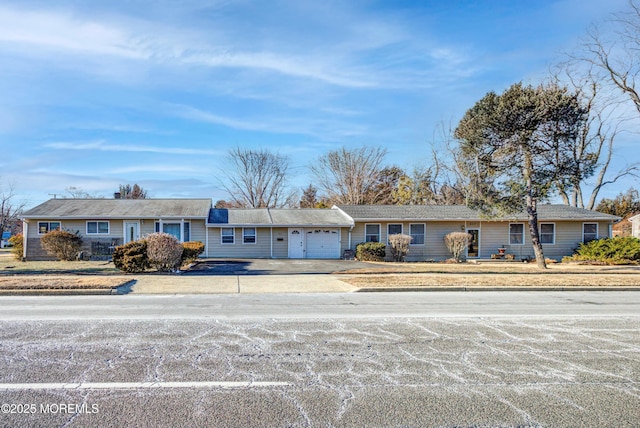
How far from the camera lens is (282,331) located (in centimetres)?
768

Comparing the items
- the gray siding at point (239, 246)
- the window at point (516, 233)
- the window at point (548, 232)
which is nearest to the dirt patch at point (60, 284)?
the gray siding at point (239, 246)

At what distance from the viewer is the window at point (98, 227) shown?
28406 mm

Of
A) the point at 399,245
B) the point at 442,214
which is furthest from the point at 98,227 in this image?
the point at 442,214

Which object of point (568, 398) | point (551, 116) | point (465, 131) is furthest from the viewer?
point (465, 131)

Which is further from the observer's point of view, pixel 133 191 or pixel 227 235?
pixel 133 191

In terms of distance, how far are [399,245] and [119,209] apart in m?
17.2

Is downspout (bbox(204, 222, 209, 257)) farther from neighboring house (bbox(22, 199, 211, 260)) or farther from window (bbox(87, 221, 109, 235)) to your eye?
window (bbox(87, 221, 109, 235))

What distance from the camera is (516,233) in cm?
3005

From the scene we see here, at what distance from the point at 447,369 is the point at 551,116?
57.4 feet

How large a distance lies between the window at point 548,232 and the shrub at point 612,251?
6.09 feet

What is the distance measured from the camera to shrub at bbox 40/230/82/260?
24031 mm

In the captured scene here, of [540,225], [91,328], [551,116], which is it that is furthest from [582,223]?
[91,328]

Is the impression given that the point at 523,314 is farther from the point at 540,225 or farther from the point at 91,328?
the point at 540,225

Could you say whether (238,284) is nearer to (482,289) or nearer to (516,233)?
(482,289)
